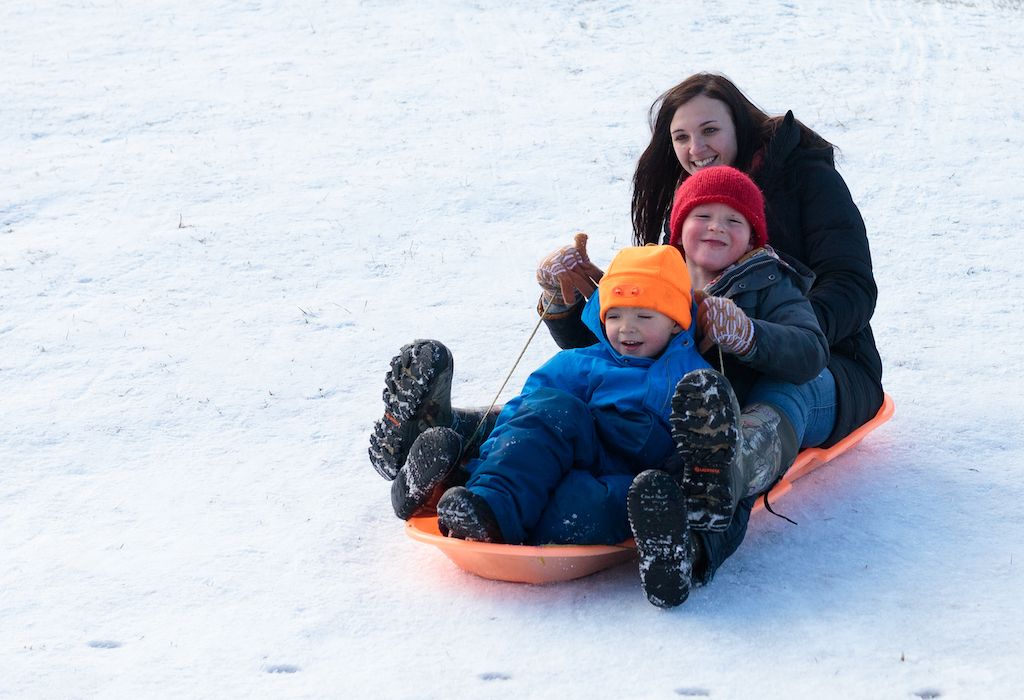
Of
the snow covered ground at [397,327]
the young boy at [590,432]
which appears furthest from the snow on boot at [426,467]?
the snow covered ground at [397,327]

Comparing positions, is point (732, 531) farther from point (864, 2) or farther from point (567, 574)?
point (864, 2)

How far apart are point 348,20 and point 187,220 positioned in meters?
4.48

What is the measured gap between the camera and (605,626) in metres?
2.13

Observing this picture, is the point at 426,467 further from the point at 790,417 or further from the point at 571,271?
the point at 790,417

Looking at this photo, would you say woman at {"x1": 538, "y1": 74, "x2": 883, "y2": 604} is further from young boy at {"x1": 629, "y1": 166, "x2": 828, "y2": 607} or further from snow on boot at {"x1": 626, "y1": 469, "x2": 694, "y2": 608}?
snow on boot at {"x1": 626, "y1": 469, "x2": 694, "y2": 608}

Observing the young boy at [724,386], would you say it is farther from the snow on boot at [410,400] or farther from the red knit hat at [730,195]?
the snow on boot at [410,400]

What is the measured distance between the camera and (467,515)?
7.16ft

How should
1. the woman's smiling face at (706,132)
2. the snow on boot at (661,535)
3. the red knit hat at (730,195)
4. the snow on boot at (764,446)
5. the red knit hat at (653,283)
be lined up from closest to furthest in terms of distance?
the snow on boot at (661,535)
the snow on boot at (764,446)
the red knit hat at (653,283)
the red knit hat at (730,195)
the woman's smiling face at (706,132)

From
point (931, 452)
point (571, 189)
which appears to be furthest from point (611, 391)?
point (571, 189)

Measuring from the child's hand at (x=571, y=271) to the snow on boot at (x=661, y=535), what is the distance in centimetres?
83

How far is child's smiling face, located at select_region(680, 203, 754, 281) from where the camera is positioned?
8.56ft

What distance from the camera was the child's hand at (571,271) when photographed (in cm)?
275

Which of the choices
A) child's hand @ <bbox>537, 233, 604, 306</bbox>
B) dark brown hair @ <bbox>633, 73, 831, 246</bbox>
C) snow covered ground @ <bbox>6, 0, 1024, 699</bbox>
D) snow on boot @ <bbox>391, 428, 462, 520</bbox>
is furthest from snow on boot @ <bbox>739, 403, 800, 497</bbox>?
dark brown hair @ <bbox>633, 73, 831, 246</bbox>

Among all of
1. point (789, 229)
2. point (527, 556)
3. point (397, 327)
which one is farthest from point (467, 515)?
point (397, 327)
